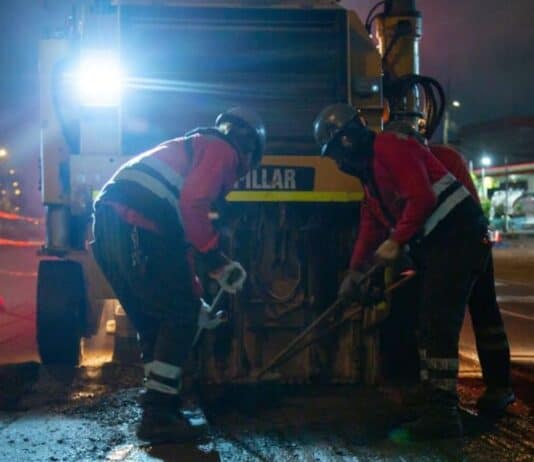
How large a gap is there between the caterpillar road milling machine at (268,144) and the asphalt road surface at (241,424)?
28 cm

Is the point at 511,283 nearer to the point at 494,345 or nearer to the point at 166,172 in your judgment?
the point at 494,345

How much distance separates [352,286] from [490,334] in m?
0.83

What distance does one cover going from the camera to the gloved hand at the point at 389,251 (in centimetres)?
406

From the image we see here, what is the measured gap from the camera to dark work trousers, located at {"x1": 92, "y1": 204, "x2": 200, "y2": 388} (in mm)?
4004

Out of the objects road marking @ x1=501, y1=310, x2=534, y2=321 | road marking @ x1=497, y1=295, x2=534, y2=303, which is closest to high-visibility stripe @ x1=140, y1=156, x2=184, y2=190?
road marking @ x1=501, y1=310, x2=534, y2=321

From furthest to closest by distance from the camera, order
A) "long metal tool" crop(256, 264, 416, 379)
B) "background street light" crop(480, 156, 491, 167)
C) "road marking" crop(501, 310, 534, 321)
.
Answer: "background street light" crop(480, 156, 491, 167) → "road marking" crop(501, 310, 534, 321) → "long metal tool" crop(256, 264, 416, 379)

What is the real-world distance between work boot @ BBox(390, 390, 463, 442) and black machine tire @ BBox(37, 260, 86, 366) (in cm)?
235

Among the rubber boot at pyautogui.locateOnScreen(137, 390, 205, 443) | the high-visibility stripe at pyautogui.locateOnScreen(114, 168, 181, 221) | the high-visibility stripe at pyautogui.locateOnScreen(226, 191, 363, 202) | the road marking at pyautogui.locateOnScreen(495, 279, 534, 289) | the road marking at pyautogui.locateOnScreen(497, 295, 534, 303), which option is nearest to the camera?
the rubber boot at pyautogui.locateOnScreen(137, 390, 205, 443)

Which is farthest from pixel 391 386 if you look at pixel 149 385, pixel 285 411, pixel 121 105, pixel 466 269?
pixel 121 105

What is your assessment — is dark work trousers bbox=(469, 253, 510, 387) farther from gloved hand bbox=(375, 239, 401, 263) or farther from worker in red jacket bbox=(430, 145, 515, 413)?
gloved hand bbox=(375, 239, 401, 263)

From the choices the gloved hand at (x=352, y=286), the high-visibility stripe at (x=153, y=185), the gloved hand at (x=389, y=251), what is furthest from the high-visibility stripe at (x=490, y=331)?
the high-visibility stripe at (x=153, y=185)

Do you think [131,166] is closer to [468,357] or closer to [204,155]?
[204,155]

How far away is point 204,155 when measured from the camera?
13.0 ft

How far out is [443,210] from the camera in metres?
4.09
